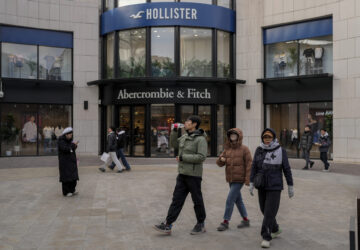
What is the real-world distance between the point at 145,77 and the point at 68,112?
16.4 feet

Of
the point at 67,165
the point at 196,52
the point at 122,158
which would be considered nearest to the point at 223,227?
the point at 67,165

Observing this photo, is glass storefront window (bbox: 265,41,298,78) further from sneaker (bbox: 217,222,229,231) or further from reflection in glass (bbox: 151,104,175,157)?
sneaker (bbox: 217,222,229,231)

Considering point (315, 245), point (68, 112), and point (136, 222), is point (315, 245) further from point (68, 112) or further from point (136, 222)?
point (68, 112)

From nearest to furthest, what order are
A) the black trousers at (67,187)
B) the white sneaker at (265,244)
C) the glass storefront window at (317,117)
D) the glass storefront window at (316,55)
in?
the white sneaker at (265,244), the black trousers at (67,187), the glass storefront window at (317,117), the glass storefront window at (316,55)

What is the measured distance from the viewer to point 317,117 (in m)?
19.4

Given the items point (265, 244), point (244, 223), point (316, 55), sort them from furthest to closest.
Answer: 1. point (316, 55)
2. point (244, 223)
3. point (265, 244)

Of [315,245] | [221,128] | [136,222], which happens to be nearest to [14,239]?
[136,222]

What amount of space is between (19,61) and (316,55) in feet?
48.3

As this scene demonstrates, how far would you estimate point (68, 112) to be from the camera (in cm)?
2191

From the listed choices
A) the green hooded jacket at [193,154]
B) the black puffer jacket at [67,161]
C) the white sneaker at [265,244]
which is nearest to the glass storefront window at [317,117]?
the black puffer jacket at [67,161]

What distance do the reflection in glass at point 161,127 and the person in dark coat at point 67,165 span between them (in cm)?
1079

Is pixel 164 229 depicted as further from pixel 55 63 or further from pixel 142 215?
pixel 55 63

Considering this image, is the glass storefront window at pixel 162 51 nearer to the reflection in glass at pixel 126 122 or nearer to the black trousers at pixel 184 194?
the reflection in glass at pixel 126 122

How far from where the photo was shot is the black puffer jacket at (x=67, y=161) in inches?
381
